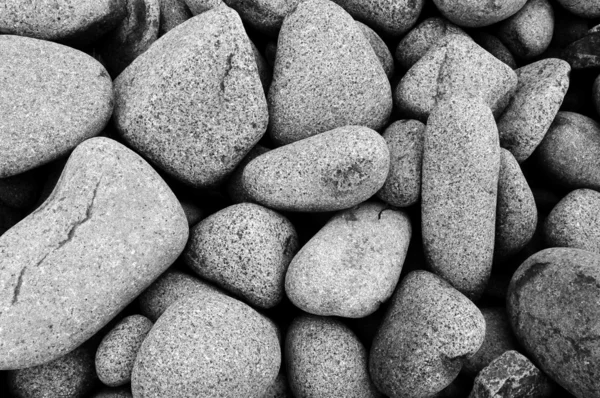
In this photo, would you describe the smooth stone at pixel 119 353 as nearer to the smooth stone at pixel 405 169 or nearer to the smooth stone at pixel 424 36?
the smooth stone at pixel 405 169

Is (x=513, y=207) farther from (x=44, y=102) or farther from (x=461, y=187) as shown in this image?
(x=44, y=102)

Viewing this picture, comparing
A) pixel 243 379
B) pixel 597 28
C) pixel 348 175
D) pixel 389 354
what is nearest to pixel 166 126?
pixel 348 175

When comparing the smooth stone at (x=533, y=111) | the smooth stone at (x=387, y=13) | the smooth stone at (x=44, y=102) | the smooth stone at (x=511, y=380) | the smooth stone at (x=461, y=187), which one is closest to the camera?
the smooth stone at (x=511, y=380)

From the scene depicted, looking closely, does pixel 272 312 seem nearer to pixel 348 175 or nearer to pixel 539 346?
pixel 348 175

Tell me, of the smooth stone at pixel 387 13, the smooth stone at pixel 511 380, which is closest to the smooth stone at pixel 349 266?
the smooth stone at pixel 511 380

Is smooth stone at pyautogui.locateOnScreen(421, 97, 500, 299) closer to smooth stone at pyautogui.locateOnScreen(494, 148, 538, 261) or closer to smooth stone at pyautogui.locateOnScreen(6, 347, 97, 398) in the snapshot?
smooth stone at pyautogui.locateOnScreen(494, 148, 538, 261)
